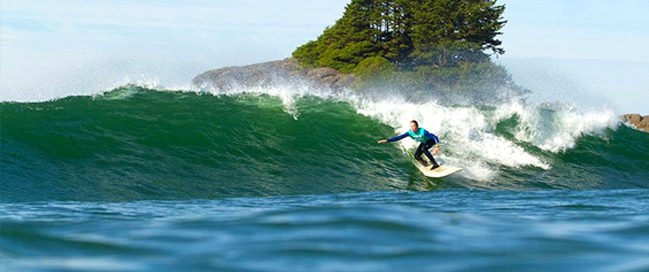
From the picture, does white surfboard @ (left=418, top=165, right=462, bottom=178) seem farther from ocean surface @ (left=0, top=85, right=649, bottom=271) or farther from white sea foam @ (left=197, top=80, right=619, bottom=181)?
white sea foam @ (left=197, top=80, right=619, bottom=181)

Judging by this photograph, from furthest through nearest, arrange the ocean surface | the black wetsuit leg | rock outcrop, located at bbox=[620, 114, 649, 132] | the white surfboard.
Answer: rock outcrop, located at bbox=[620, 114, 649, 132] < the black wetsuit leg < the white surfboard < the ocean surface

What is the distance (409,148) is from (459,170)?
2.28 metres

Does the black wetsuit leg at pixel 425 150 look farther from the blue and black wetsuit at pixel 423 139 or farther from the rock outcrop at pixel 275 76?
the rock outcrop at pixel 275 76

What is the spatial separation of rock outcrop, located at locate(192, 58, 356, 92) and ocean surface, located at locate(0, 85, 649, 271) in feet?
76.5

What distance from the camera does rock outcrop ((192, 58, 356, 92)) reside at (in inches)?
1742

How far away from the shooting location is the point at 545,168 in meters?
17.6

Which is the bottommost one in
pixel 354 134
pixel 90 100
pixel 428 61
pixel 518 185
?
pixel 518 185

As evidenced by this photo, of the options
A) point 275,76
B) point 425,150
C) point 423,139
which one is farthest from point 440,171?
point 275,76

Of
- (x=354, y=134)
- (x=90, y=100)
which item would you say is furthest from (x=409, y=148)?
(x=90, y=100)

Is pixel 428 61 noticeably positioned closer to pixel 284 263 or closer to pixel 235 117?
pixel 235 117

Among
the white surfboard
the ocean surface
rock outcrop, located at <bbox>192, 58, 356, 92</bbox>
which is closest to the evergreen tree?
rock outcrop, located at <bbox>192, 58, 356, 92</bbox>

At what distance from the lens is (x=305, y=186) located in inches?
573

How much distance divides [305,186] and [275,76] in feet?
109

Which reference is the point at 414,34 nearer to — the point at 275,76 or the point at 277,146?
the point at 275,76
